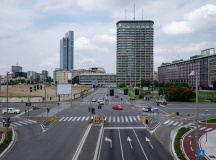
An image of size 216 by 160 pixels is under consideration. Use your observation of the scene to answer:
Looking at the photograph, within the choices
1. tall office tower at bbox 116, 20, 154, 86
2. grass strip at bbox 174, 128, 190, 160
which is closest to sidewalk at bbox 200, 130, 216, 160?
grass strip at bbox 174, 128, 190, 160

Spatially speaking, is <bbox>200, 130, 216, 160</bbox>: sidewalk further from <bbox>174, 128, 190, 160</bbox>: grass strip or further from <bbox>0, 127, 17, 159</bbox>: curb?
<bbox>0, 127, 17, 159</bbox>: curb

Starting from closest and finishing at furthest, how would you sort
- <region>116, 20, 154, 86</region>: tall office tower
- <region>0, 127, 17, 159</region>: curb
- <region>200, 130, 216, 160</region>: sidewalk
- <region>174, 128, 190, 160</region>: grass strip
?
<region>174, 128, 190, 160</region>: grass strip < <region>0, 127, 17, 159</region>: curb < <region>200, 130, 216, 160</region>: sidewalk < <region>116, 20, 154, 86</region>: tall office tower

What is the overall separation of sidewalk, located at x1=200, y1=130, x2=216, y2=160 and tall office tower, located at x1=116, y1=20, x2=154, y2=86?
170 meters

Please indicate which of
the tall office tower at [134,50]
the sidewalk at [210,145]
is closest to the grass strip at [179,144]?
the sidewalk at [210,145]

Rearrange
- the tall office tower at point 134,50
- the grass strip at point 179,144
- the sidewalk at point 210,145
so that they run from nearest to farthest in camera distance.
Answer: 1. the grass strip at point 179,144
2. the sidewalk at point 210,145
3. the tall office tower at point 134,50

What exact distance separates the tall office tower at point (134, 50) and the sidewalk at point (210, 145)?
6700 inches

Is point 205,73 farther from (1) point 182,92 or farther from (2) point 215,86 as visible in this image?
(1) point 182,92

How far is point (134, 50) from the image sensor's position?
19338cm

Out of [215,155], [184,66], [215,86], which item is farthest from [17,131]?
[184,66]

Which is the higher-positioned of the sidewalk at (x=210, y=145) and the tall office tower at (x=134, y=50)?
the tall office tower at (x=134, y=50)

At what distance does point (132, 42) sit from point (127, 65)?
1057 inches

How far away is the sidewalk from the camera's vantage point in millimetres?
19525

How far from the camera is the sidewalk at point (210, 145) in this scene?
19525 millimetres

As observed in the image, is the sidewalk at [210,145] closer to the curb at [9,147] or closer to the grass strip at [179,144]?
the grass strip at [179,144]
